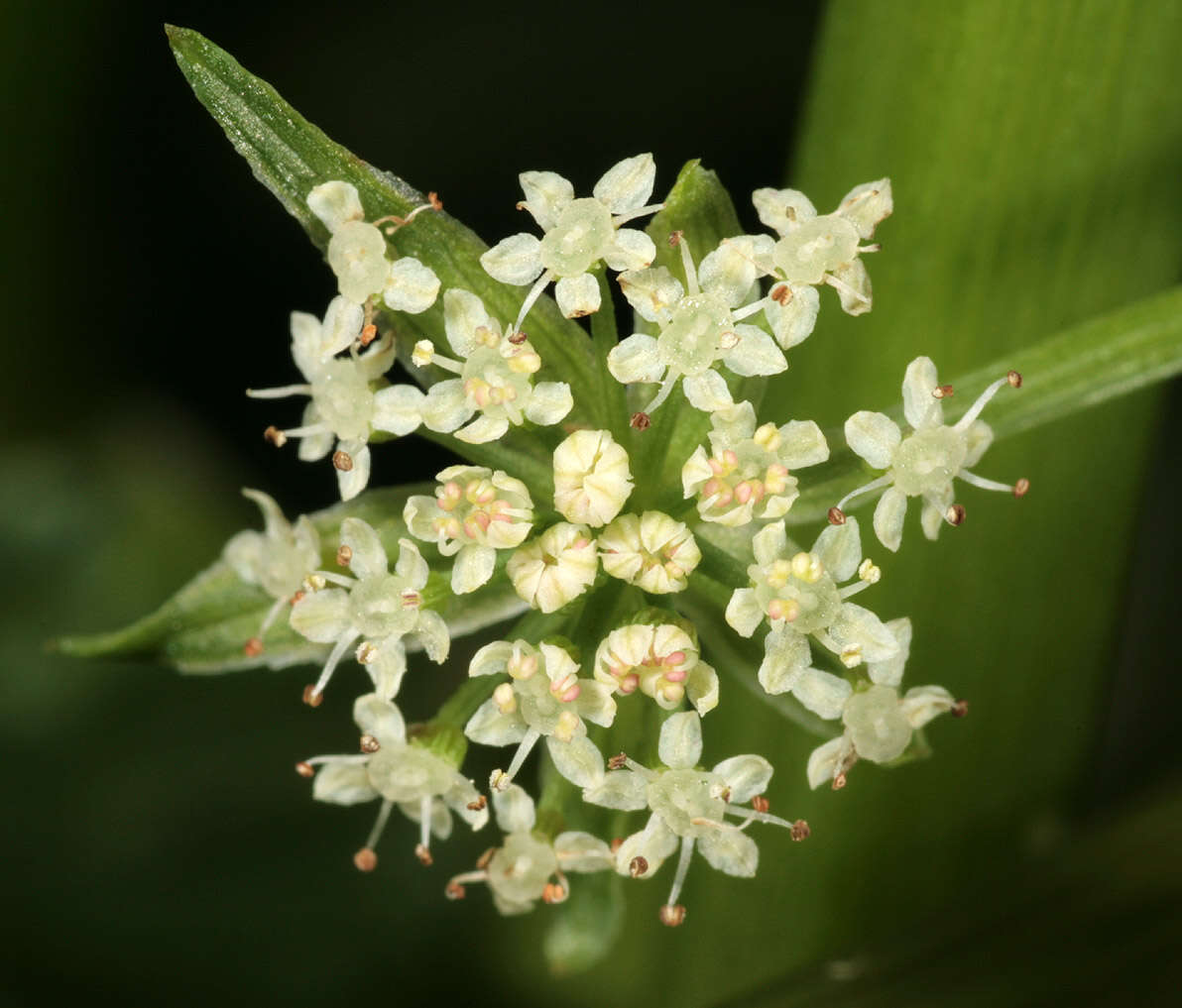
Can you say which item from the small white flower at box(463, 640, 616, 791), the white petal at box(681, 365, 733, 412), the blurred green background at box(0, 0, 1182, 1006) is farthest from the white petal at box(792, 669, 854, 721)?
the blurred green background at box(0, 0, 1182, 1006)

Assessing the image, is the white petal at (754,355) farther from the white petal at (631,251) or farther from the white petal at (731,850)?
the white petal at (731,850)

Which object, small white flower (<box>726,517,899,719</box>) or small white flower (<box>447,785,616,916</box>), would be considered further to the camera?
small white flower (<box>447,785,616,916</box>)

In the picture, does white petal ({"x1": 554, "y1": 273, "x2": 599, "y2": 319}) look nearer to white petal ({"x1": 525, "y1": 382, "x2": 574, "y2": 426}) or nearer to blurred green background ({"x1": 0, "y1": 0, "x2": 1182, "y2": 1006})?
white petal ({"x1": 525, "y1": 382, "x2": 574, "y2": 426})

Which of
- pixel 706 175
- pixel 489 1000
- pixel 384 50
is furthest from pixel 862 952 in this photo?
pixel 384 50

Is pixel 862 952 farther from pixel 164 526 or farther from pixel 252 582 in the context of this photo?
pixel 164 526

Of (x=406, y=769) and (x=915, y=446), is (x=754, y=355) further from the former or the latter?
(x=406, y=769)
